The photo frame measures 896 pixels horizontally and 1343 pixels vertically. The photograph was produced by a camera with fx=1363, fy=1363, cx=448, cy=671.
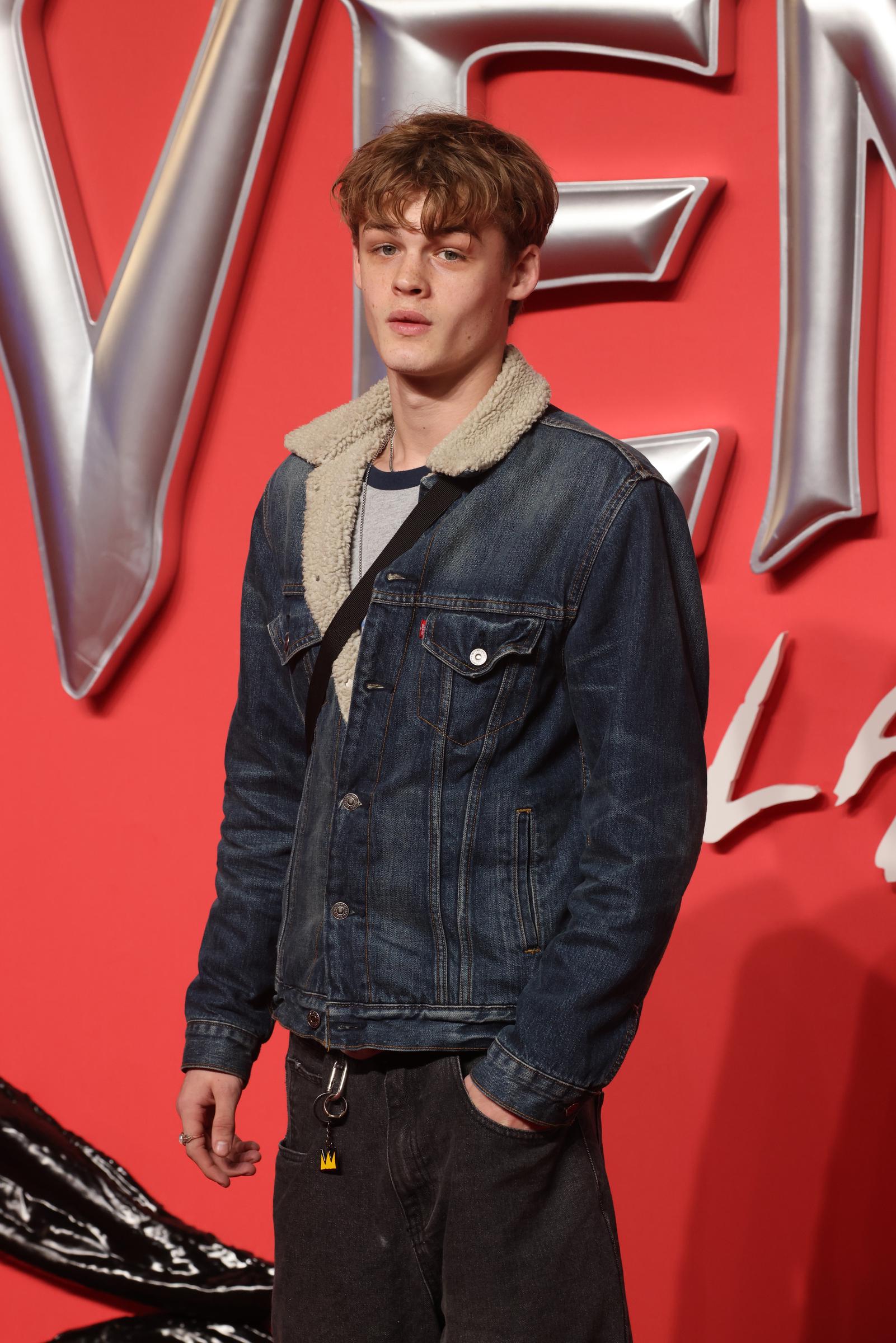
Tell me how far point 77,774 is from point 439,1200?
1496mm

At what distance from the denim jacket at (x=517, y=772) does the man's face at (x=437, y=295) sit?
0.19ft

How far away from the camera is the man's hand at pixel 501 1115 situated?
108 centimetres

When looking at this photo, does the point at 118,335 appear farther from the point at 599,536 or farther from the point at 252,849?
the point at 599,536

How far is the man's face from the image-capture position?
119 cm

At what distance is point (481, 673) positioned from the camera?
114 centimetres

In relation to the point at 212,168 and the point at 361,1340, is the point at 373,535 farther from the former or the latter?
the point at 212,168

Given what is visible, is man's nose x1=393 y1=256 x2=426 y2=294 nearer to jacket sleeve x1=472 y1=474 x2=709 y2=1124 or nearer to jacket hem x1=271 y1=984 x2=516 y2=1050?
jacket sleeve x1=472 y1=474 x2=709 y2=1124

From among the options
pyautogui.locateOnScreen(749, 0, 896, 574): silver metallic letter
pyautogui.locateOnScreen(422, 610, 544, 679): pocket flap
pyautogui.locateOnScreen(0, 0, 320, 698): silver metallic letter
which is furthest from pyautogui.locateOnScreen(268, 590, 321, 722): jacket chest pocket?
pyautogui.locateOnScreen(0, 0, 320, 698): silver metallic letter

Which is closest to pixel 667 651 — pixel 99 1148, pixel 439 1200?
pixel 439 1200

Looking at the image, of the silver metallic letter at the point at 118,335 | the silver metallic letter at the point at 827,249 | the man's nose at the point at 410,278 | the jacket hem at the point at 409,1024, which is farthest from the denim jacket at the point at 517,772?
the silver metallic letter at the point at 118,335

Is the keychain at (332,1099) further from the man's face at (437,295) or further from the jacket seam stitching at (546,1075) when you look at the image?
the man's face at (437,295)

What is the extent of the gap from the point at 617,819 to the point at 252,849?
17.6 inches

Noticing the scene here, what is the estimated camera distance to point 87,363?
2.31m

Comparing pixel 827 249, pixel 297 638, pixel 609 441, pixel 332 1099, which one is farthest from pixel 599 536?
pixel 827 249
